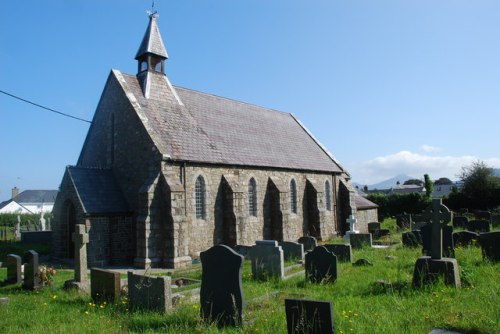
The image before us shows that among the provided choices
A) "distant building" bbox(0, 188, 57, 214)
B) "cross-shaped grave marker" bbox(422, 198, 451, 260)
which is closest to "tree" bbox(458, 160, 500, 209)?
"cross-shaped grave marker" bbox(422, 198, 451, 260)

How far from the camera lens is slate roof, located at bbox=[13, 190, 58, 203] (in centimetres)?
8503

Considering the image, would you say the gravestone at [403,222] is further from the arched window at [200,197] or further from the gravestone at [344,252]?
the arched window at [200,197]

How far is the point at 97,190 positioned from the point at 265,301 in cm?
1270

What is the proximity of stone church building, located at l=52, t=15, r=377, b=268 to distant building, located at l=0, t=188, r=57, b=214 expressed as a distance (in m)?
71.0

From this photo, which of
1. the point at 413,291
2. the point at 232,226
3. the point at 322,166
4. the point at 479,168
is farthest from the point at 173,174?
the point at 479,168

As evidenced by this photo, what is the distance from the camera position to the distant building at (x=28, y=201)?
8144 centimetres

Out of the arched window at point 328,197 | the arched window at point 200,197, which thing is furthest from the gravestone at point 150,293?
the arched window at point 328,197

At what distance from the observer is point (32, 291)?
11375 millimetres

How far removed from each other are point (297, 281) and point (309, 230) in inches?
592

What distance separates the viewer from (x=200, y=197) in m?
19.4

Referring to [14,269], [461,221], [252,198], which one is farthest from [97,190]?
[461,221]

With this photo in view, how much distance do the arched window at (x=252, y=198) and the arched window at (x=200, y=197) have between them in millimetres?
3731

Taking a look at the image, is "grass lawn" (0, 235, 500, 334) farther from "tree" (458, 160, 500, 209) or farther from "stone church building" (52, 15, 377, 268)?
"tree" (458, 160, 500, 209)

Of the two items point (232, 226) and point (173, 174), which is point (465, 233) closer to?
point (232, 226)
